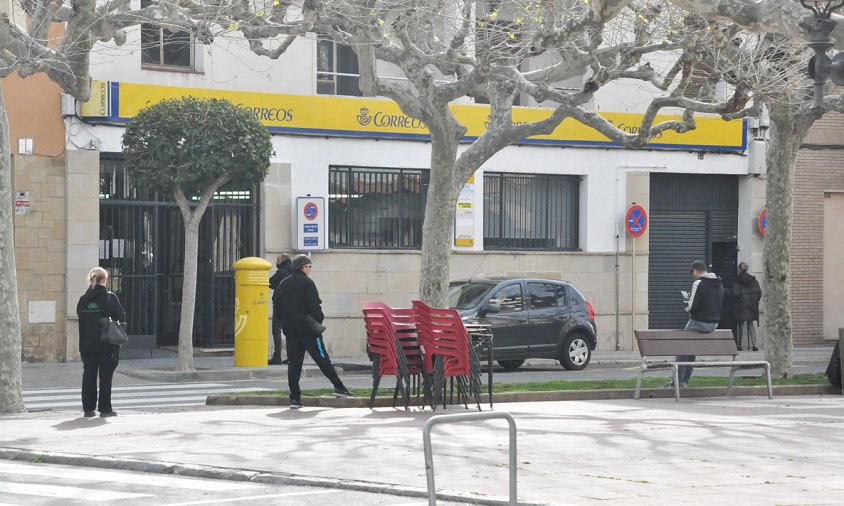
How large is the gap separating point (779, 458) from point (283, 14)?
10295 millimetres

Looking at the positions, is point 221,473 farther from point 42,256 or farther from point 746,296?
point 746,296

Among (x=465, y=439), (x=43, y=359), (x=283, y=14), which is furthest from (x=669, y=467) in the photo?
(x=43, y=359)

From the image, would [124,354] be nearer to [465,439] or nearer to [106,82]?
[106,82]

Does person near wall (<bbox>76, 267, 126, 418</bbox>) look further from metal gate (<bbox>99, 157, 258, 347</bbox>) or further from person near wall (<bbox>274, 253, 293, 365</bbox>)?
metal gate (<bbox>99, 157, 258, 347</bbox>)

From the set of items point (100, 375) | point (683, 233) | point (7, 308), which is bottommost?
point (100, 375)

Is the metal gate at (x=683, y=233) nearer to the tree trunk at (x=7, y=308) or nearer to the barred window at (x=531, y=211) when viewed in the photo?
the barred window at (x=531, y=211)

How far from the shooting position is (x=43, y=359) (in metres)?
23.8

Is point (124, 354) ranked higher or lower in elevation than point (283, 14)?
lower

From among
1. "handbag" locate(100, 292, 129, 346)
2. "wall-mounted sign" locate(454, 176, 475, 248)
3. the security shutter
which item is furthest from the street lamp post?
the security shutter

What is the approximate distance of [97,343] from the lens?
14.7 metres

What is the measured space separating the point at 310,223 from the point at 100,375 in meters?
11.4

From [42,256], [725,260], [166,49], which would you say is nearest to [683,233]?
[725,260]

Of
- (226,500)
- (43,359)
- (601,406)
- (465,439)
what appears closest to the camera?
(226,500)

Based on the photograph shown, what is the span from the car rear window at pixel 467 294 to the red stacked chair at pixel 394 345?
268 inches
